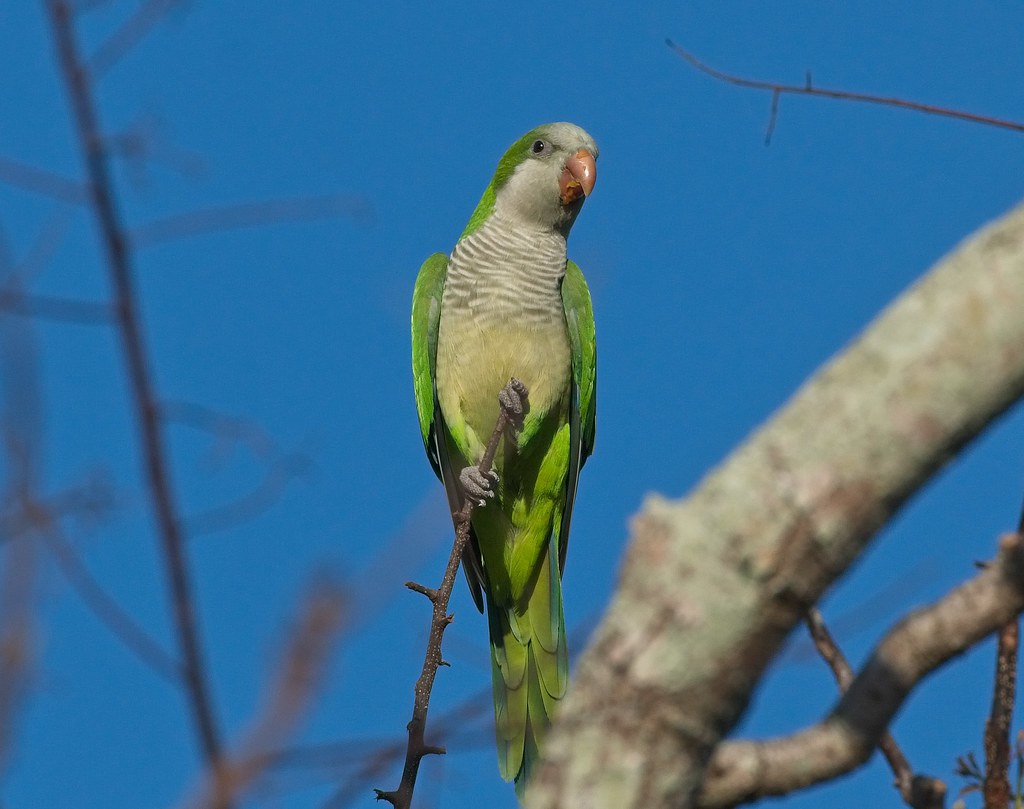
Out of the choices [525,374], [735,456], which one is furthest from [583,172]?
[735,456]

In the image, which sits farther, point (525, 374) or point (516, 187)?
point (516, 187)

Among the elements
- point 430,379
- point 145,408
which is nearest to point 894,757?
point 145,408

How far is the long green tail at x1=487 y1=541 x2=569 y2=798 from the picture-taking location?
15.9 feet

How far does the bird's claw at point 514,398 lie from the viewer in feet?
17.8

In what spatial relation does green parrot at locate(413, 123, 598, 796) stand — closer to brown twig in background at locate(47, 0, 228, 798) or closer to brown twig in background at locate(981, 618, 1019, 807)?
brown twig in background at locate(981, 618, 1019, 807)

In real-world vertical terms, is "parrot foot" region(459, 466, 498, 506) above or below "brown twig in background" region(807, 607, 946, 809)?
above

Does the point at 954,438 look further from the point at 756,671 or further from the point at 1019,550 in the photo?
the point at 756,671

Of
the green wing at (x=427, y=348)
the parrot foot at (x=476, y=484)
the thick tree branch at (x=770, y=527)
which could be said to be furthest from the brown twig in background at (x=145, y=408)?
the green wing at (x=427, y=348)

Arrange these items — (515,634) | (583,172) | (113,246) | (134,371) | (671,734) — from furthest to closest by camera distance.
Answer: (583,172)
(515,634)
(671,734)
(113,246)
(134,371)

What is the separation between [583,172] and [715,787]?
4867 mm

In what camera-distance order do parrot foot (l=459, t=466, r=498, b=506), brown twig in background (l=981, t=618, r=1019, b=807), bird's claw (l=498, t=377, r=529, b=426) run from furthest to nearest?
bird's claw (l=498, t=377, r=529, b=426) → parrot foot (l=459, t=466, r=498, b=506) → brown twig in background (l=981, t=618, r=1019, b=807)

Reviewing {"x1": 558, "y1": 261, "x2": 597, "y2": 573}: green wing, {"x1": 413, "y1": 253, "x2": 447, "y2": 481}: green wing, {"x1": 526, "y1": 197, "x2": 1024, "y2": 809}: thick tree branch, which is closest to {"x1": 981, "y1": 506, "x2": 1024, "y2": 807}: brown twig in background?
{"x1": 526, "y1": 197, "x2": 1024, "y2": 809}: thick tree branch

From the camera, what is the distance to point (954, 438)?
5.21 ft

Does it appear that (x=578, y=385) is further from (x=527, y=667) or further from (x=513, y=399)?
(x=527, y=667)
